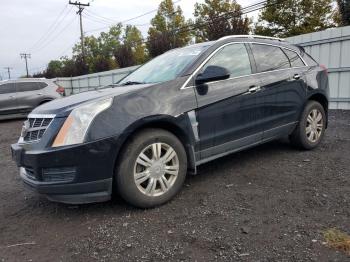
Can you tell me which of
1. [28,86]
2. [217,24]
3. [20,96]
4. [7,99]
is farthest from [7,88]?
[217,24]

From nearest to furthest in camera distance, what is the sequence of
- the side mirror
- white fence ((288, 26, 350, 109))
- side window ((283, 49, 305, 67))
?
the side mirror
side window ((283, 49, 305, 67))
white fence ((288, 26, 350, 109))

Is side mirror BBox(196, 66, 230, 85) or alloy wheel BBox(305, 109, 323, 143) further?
alloy wheel BBox(305, 109, 323, 143)

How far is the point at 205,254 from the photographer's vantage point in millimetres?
2873

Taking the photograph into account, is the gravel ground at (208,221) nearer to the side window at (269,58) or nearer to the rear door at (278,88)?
the rear door at (278,88)

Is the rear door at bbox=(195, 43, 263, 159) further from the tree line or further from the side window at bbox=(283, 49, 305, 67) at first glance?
the tree line

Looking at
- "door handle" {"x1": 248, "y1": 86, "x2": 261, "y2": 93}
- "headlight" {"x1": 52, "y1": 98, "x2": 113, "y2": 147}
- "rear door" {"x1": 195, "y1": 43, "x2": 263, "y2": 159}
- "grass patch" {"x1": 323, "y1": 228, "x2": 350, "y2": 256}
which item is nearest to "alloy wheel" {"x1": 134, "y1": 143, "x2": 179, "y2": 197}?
"rear door" {"x1": 195, "y1": 43, "x2": 263, "y2": 159}

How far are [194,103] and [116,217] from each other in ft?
4.75

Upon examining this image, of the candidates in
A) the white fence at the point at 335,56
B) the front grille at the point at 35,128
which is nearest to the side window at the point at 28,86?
the white fence at the point at 335,56

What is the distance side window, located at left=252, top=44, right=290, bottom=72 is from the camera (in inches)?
191

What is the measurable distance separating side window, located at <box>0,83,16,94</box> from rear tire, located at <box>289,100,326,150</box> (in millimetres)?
12168

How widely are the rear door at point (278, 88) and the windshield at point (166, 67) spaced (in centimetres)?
89

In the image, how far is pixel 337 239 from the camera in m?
2.94

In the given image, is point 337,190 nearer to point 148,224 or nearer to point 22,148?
point 148,224

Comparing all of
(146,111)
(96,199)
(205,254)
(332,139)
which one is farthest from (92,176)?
(332,139)
